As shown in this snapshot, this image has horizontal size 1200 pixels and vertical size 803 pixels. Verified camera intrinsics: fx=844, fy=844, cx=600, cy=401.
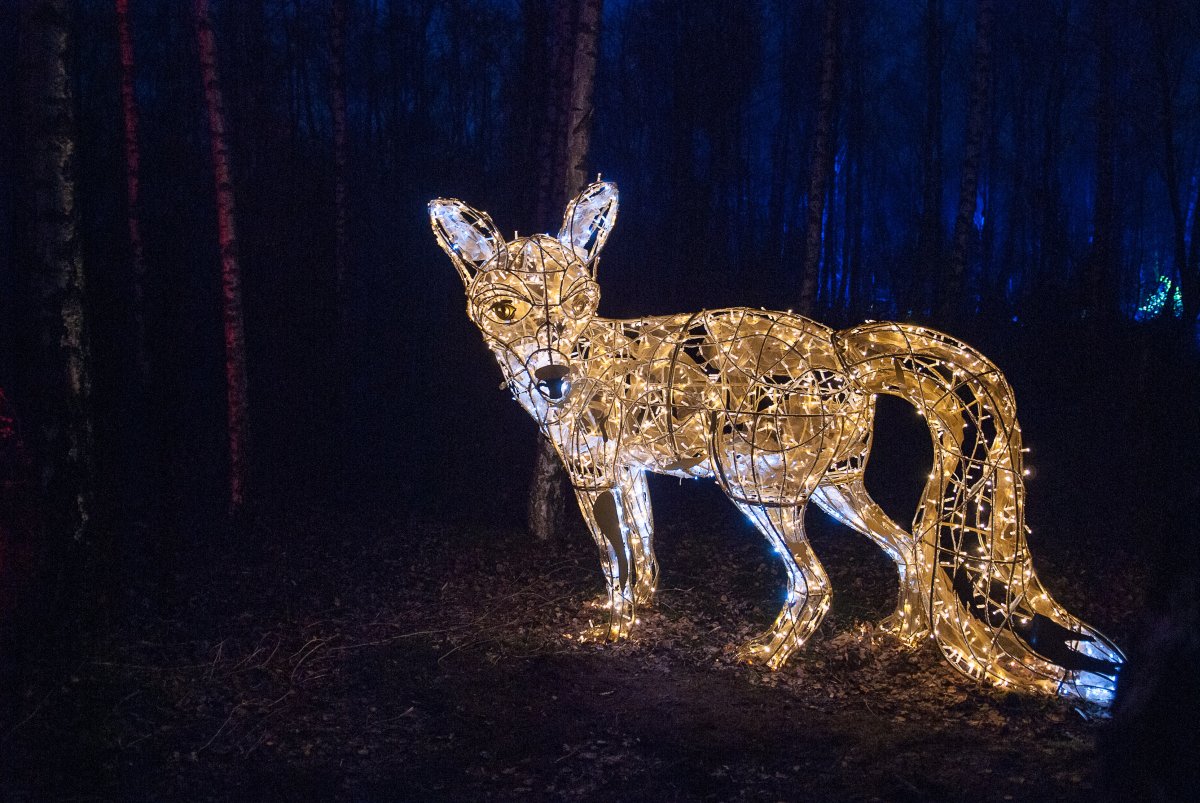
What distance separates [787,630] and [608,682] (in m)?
1.10

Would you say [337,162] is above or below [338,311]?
above

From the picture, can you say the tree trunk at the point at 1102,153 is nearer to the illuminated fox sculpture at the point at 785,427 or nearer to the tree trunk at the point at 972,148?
the tree trunk at the point at 972,148

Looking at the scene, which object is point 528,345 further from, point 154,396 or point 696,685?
point 154,396

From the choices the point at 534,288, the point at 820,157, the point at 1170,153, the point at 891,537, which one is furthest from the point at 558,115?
the point at 1170,153

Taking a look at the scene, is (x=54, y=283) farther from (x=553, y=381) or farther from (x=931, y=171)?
(x=931, y=171)

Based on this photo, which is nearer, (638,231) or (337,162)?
(337,162)

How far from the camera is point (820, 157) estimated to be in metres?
11.0

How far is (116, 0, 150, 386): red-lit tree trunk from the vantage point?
33.9ft

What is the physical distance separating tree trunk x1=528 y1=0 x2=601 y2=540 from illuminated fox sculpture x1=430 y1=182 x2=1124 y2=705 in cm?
205

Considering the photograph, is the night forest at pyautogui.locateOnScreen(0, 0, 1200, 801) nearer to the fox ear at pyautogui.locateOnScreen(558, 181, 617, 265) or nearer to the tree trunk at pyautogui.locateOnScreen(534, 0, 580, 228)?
the tree trunk at pyautogui.locateOnScreen(534, 0, 580, 228)

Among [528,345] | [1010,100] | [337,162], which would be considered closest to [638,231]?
[337,162]

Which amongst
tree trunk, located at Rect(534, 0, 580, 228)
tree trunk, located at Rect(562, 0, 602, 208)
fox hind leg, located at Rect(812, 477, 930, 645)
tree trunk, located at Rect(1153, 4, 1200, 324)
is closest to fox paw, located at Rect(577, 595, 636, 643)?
fox hind leg, located at Rect(812, 477, 930, 645)

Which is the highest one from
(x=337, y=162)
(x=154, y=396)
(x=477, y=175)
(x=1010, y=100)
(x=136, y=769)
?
(x=1010, y=100)

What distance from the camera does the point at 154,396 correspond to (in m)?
11.0
